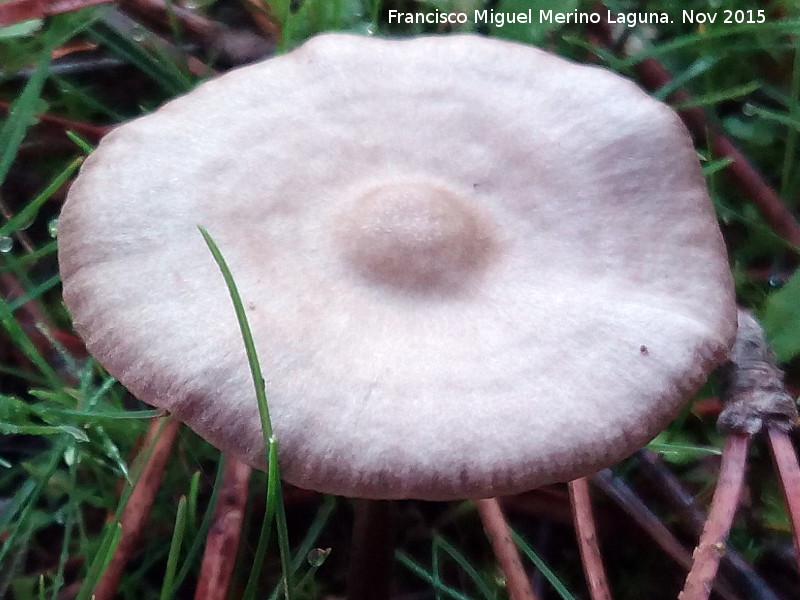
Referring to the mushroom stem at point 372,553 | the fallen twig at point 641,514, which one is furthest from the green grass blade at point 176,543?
the fallen twig at point 641,514

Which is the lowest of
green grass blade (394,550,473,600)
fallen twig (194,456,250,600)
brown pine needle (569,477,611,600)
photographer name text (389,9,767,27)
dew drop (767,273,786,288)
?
green grass blade (394,550,473,600)

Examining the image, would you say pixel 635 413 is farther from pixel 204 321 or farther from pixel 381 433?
pixel 204 321

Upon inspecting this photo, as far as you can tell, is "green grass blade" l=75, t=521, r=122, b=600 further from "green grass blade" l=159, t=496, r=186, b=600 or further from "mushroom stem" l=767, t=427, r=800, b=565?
"mushroom stem" l=767, t=427, r=800, b=565

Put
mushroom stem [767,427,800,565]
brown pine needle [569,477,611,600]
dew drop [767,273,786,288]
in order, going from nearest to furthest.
Answer: mushroom stem [767,427,800,565], brown pine needle [569,477,611,600], dew drop [767,273,786,288]

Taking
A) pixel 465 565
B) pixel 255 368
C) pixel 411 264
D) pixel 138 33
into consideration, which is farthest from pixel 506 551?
pixel 138 33

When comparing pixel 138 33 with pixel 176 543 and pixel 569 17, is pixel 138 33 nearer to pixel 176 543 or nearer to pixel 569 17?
pixel 569 17

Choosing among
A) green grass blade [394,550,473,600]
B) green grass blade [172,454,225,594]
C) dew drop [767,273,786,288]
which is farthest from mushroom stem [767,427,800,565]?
green grass blade [172,454,225,594]

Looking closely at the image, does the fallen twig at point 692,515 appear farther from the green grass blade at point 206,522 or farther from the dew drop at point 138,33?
the dew drop at point 138,33
